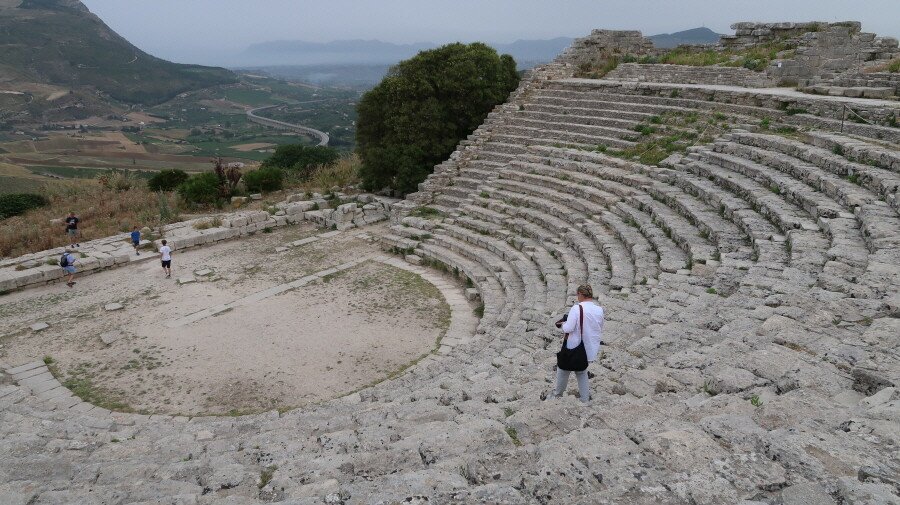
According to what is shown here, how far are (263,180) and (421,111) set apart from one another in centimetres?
703

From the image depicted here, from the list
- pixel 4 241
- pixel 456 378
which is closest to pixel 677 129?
pixel 456 378

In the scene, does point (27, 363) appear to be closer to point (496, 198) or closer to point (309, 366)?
point (309, 366)

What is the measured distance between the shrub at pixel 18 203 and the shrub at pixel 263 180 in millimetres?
7433

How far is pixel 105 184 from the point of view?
74.8 ft

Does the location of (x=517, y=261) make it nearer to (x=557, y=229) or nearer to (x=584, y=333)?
(x=557, y=229)

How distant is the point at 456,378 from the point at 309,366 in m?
3.27

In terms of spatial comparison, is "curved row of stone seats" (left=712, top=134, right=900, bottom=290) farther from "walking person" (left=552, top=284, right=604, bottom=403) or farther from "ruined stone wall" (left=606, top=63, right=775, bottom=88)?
"ruined stone wall" (left=606, top=63, right=775, bottom=88)

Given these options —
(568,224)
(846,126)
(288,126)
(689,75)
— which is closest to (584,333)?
(568,224)

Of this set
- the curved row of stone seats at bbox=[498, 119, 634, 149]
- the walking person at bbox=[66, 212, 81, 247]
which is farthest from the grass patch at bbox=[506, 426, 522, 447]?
the walking person at bbox=[66, 212, 81, 247]

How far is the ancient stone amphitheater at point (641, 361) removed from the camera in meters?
3.47

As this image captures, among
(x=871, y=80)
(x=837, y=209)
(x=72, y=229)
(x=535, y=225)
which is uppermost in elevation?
(x=871, y=80)

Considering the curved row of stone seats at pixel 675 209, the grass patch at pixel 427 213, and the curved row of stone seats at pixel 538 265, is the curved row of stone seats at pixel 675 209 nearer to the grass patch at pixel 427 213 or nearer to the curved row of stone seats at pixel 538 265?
the curved row of stone seats at pixel 538 265

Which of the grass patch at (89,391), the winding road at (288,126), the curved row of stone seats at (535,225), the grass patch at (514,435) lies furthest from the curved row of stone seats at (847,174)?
the winding road at (288,126)

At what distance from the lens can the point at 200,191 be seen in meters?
20.3
